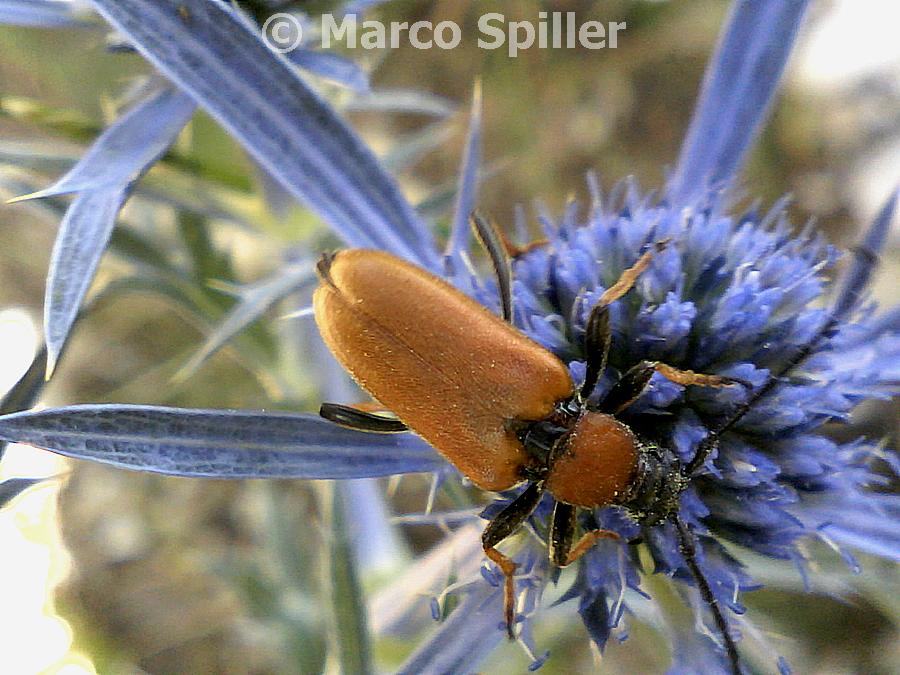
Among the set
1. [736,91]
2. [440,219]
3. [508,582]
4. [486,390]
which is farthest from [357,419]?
[440,219]

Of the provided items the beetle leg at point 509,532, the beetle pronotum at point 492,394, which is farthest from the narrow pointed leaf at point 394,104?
the beetle leg at point 509,532

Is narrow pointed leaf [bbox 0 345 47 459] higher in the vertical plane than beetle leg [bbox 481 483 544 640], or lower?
higher

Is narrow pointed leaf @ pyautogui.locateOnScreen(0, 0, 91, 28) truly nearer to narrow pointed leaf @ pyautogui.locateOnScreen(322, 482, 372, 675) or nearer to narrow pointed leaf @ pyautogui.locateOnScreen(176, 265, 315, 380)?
narrow pointed leaf @ pyautogui.locateOnScreen(176, 265, 315, 380)

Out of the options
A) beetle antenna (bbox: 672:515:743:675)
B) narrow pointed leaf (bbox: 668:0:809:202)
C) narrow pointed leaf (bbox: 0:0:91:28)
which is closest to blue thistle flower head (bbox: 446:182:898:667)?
beetle antenna (bbox: 672:515:743:675)

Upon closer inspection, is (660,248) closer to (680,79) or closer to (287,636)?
(287,636)

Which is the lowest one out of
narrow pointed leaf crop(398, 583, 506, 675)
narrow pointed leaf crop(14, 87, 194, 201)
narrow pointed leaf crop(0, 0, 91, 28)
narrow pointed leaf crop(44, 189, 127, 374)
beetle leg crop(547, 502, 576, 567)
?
narrow pointed leaf crop(398, 583, 506, 675)

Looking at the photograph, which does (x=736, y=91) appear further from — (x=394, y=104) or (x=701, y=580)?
(x=701, y=580)
